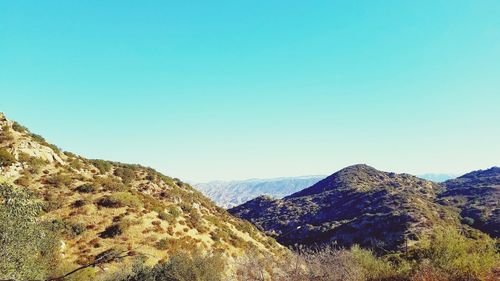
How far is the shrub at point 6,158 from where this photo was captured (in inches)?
1486

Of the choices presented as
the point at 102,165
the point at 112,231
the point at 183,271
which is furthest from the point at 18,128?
the point at 183,271

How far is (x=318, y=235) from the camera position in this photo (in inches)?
3425

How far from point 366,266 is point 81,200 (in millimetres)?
30002

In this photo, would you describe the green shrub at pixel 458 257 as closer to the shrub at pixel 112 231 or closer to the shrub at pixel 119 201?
the shrub at pixel 112 231

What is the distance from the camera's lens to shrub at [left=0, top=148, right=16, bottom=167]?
3775 cm

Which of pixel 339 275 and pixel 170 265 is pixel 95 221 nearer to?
pixel 170 265

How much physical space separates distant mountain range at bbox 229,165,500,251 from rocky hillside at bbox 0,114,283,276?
33587 mm

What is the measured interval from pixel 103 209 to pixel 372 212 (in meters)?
74.5

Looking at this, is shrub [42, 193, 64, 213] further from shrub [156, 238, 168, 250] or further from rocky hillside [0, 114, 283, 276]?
shrub [156, 238, 168, 250]

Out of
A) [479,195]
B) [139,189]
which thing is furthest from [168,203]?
[479,195]

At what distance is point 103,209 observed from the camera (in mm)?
38188

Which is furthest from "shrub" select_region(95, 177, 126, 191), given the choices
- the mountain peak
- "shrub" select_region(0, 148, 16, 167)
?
the mountain peak

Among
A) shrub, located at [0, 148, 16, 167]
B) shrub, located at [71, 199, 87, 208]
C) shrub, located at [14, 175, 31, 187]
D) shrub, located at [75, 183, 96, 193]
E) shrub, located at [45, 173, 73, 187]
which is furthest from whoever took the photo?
shrub, located at [75, 183, 96, 193]

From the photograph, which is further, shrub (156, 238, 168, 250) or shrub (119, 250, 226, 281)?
shrub (156, 238, 168, 250)
